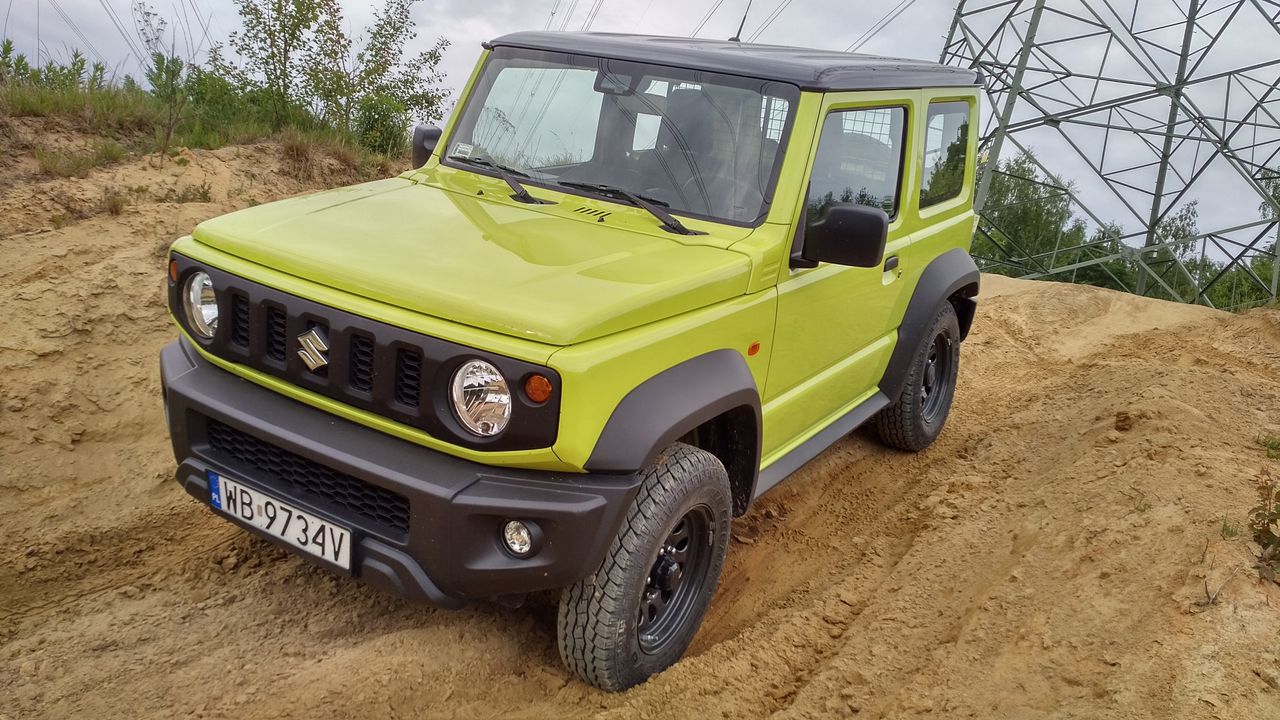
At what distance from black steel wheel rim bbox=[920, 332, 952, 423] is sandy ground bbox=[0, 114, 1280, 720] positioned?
0.24m

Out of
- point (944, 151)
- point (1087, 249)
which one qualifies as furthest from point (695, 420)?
point (1087, 249)

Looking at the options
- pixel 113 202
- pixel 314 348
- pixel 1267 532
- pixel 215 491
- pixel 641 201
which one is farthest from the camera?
pixel 113 202

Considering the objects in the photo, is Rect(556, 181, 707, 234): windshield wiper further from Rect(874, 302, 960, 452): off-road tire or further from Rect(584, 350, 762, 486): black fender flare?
Rect(874, 302, 960, 452): off-road tire

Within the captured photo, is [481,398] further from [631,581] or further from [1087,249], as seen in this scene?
[1087,249]

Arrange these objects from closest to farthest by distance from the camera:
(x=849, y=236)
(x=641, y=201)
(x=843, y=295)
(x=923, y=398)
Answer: (x=849, y=236), (x=641, y=201), (x=843, y=295), (x=923, y=398)

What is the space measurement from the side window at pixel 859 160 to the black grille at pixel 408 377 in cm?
150

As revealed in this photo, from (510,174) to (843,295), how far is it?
128cm

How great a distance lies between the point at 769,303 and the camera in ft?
10.0

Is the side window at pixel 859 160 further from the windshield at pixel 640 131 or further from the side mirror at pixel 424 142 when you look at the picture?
the side mirror at pixel 424 142

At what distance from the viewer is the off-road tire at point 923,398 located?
4535 millimetres

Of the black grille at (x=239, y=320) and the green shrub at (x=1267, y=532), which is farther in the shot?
the green shrub at (x=1267, y=532)

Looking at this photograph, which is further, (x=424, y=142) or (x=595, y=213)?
→ (x=424, y=142)

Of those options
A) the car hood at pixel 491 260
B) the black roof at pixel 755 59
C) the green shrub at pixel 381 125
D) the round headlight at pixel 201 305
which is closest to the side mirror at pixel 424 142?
the black roof at pixel 755 59

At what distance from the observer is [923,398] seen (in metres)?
5.00
